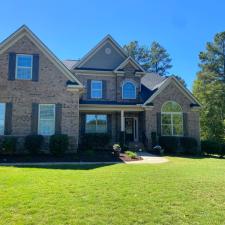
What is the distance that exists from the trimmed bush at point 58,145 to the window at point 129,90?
8.29 meters

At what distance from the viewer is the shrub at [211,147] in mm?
21214

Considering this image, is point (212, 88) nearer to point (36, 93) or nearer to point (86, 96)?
point (86, 96)

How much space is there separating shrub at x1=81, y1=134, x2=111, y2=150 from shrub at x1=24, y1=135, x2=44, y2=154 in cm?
463

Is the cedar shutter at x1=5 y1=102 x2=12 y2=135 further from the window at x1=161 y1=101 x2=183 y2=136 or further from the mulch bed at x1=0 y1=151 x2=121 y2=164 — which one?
the window at x1=161 y1=101 x2=183 y2=136

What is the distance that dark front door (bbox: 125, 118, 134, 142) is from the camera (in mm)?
23609

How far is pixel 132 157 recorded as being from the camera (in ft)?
53.8

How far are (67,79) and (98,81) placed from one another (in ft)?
18.0

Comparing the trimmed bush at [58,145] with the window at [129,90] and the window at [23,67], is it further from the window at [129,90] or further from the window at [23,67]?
the window at [129,90]

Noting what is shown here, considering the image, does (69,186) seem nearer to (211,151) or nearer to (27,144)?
(27,144)

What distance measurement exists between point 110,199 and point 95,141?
1433 centimetres

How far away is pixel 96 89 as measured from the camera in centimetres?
2331

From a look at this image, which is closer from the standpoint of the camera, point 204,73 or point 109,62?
point 109,62

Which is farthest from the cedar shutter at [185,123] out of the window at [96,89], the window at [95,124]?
the window at [96,89]

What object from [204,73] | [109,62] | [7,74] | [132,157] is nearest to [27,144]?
[7,74]
